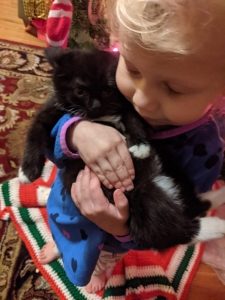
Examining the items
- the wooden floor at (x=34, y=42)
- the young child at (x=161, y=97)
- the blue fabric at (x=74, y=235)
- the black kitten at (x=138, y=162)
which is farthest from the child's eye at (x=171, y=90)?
the wooden floor at (x=34, y=42)

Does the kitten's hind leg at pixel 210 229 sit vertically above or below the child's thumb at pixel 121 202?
below

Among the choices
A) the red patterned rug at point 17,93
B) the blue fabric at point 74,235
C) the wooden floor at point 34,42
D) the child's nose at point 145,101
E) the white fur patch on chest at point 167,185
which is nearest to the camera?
the child's nose at point 145,101

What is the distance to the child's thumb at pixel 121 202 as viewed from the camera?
780mm

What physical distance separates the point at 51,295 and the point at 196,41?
0.82 metres

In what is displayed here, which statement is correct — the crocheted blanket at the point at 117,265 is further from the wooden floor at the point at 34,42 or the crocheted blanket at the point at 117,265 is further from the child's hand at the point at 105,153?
the child's hand at the point at 105,153

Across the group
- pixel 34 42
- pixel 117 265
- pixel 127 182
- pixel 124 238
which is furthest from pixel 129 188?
pixel 34 42

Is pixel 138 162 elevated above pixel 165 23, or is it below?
below

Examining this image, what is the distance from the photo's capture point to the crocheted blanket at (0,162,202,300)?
117cm

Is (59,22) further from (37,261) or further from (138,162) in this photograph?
A: (37,261)

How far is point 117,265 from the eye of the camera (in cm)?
121

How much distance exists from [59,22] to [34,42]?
2.58 ft

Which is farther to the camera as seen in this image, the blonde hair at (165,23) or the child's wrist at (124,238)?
the child's wrist at (124,238)

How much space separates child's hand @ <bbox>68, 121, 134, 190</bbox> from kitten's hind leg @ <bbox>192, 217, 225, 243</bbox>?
0.16 m

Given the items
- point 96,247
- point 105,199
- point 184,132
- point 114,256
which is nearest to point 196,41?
point 184,132
